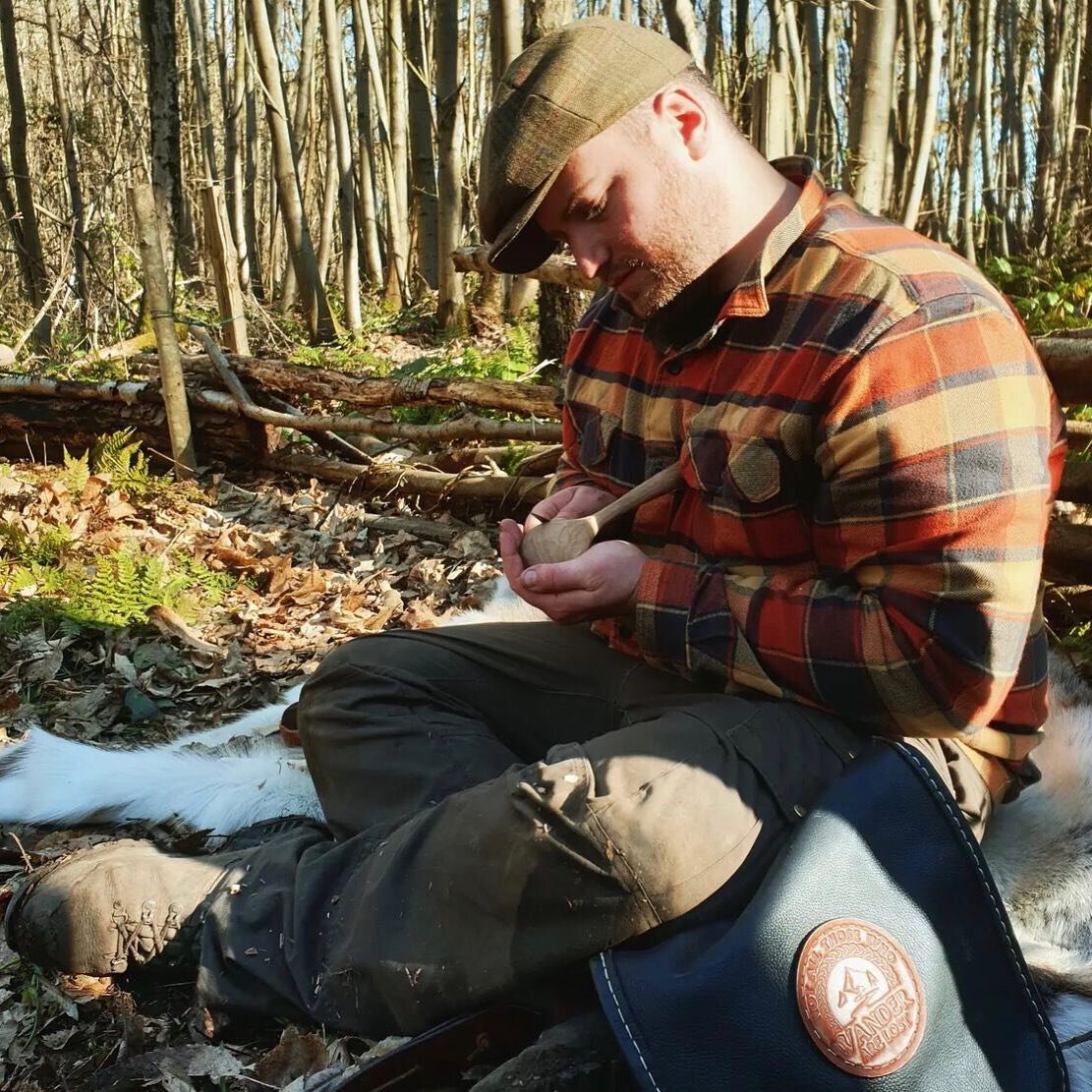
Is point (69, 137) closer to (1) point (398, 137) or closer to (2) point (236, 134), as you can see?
(1) point (398, 137)

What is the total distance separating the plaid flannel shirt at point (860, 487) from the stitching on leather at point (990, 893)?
0.25ft

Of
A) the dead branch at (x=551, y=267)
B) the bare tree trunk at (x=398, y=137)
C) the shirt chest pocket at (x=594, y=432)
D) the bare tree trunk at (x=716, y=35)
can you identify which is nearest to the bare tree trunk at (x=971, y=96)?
the bare tree trunk at (x=716, y=35)

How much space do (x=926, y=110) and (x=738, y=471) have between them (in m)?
8.16

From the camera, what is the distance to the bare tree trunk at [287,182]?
10.8 metres

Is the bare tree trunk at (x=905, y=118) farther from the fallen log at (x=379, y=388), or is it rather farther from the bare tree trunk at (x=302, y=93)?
the bare tree trunk at (x=302, y=93)

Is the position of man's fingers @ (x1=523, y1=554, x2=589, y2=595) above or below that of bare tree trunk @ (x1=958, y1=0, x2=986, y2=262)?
below

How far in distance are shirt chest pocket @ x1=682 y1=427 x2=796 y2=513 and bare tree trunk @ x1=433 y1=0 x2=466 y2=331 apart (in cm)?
778

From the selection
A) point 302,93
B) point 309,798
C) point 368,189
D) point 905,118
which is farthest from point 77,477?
point 302,93

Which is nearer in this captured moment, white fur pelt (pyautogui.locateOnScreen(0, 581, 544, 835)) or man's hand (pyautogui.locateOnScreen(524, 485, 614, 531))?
man's hand (pyautogui.locateOnScreen(524, 485, 614, 531))

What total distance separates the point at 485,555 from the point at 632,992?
3238 millimetres

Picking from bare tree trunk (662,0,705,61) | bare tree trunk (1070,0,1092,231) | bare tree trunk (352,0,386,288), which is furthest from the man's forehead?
bare tree trunk (352,0,386,288)

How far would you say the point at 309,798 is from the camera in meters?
2.89

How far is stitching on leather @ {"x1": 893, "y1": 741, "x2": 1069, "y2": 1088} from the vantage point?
1678 mm

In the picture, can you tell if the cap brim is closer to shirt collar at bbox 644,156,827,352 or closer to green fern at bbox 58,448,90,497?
shirt collar at bbox 644,156,827,352
